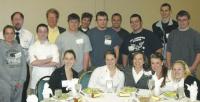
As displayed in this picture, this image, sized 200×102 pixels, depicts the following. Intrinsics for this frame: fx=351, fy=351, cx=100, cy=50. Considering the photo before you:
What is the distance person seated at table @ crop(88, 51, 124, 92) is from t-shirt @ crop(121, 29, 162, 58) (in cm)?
85

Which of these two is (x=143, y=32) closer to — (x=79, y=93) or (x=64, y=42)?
(x=64, y=42)

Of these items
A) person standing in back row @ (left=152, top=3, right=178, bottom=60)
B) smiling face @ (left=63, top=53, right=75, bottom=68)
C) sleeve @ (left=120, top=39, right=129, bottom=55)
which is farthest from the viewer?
person standing in back row @ (left=152, top=3, right=178, bottom=60)

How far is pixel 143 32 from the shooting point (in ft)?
18.7

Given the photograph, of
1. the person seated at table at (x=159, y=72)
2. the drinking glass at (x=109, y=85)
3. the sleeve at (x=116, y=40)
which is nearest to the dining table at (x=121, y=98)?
the drinking glass at (x=109, y=85)

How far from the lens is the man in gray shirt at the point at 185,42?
5.57 metres

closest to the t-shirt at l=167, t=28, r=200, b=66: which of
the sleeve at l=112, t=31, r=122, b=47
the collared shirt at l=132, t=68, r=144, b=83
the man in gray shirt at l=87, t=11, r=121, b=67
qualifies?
the sleeve at l=112, t=31, r=122, b=47

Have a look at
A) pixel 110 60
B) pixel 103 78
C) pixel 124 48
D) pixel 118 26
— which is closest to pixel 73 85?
pixel 103 78

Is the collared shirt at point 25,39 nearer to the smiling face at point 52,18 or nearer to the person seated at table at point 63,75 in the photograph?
the smiling face at point 52,18

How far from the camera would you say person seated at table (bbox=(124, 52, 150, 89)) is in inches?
191

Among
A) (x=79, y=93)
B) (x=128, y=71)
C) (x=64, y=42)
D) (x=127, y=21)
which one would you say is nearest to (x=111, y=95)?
(x=79, y=93)

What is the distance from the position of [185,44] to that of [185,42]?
0.12 ft

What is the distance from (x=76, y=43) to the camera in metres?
5.50

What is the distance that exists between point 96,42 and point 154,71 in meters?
1.22

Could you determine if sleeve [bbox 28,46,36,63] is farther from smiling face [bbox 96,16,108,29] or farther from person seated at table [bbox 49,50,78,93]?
smiling face [bbox 96,16,108,29]
